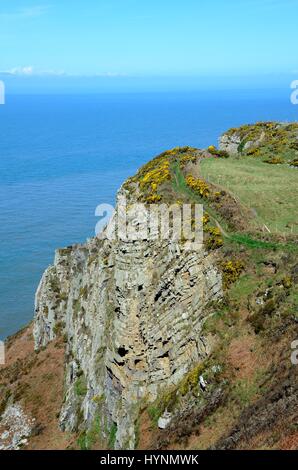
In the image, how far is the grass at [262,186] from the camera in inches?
1425

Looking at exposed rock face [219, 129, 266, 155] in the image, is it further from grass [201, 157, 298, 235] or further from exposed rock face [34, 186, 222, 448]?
exposed rock face [34, 186, 222, 448]

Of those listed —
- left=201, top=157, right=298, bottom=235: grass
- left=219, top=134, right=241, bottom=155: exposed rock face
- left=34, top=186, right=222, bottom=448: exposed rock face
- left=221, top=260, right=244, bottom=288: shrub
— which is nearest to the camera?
left=221, top=260, right=244, bottom=288: shrub

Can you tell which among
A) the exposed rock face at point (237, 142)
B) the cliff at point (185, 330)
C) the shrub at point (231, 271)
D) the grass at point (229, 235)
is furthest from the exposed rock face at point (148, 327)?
the exposed rock face at point (237, 142)

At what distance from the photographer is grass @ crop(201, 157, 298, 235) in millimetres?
Answer: 36188

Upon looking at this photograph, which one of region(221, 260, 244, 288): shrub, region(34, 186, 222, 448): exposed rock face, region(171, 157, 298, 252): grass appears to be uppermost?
region(171, 157, 298, 252): grass

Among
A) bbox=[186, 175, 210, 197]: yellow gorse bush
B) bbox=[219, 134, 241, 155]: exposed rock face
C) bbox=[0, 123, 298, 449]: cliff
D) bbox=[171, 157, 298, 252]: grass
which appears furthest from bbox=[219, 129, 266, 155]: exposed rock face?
bbox=[186, 175, 210, 197]: yellow gorse bush

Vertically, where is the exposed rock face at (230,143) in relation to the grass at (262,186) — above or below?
above

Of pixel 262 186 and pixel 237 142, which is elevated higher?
pixel 237 142

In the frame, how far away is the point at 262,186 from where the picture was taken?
137 feet

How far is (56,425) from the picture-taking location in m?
43.8

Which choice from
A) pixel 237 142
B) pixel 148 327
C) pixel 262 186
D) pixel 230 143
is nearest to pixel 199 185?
pixel 262 186

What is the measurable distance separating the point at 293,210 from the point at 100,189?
383ft

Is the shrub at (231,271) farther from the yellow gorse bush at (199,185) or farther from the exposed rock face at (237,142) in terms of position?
the exposed rock face at (237,142)

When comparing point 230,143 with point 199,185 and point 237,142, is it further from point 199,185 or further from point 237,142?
point 199,185
